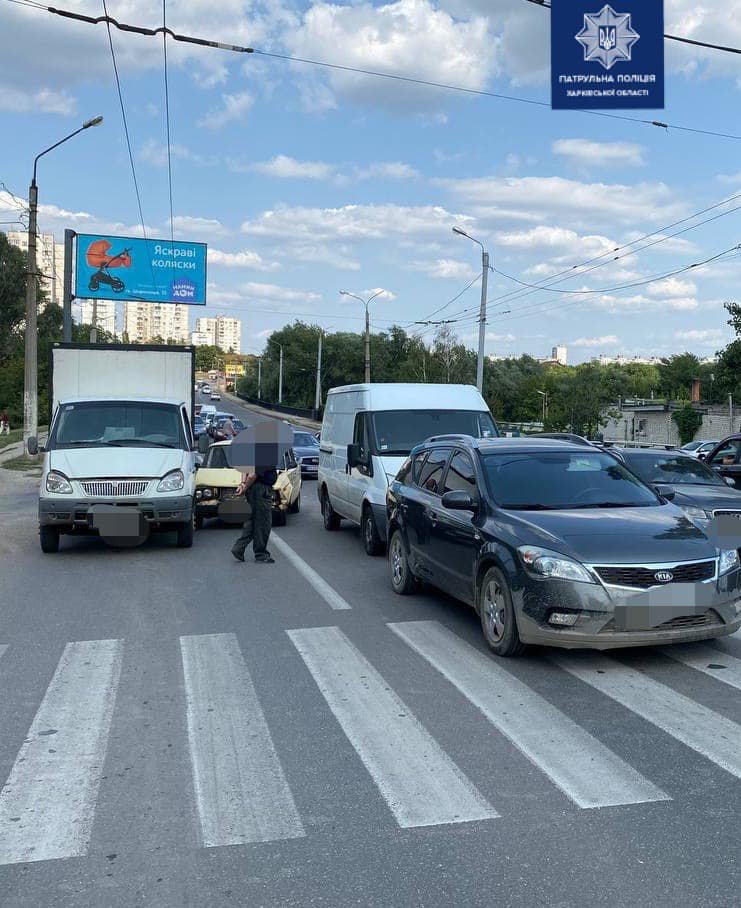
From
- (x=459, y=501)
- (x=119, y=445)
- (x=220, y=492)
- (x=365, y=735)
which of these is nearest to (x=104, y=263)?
(x=220, y=492)

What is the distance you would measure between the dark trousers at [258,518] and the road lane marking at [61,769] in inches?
189

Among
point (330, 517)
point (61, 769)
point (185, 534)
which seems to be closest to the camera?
point (61, 769)

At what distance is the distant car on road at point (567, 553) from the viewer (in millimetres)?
6297

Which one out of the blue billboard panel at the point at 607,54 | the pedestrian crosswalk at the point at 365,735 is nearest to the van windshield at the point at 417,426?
the blue billboard panel at the point at 607,54

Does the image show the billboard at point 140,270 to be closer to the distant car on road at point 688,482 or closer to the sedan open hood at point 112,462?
the sedan open hood at point 112,462

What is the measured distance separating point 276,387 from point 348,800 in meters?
112

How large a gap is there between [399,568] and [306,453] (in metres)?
18.6

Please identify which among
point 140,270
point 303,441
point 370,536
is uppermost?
point 140,270

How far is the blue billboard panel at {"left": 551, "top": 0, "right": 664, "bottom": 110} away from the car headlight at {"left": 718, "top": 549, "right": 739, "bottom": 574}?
6433mm

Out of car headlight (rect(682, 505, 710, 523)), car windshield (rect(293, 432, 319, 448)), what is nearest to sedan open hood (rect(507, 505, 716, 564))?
car headlight (rect(682, 505, 710, 523))

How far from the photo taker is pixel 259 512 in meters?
11.6

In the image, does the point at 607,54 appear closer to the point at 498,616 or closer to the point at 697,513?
the point at 697,513

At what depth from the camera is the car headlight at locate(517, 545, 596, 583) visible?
6.31 metres

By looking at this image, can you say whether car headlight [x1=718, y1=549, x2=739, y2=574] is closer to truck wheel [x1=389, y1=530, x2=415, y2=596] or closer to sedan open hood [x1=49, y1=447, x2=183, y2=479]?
truck wheel [x1=389, y1=530, x2=415, y2=596]
